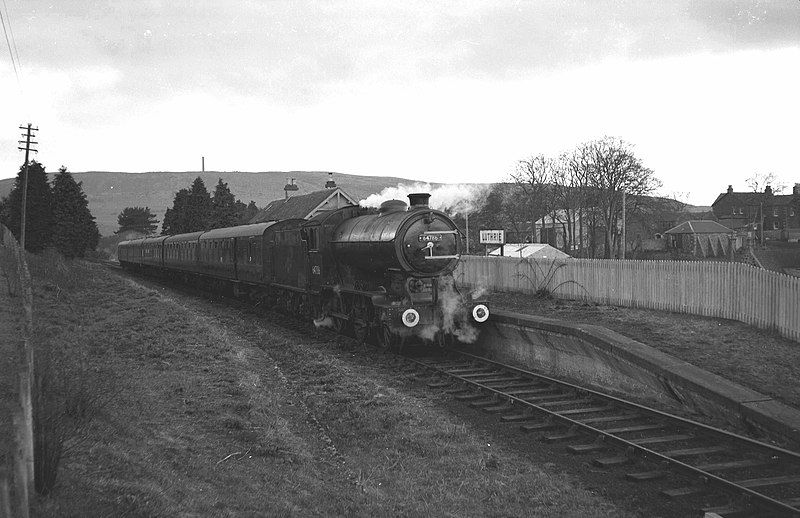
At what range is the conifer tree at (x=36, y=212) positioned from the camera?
53122mm

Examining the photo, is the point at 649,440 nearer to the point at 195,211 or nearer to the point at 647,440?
the point at 647,440

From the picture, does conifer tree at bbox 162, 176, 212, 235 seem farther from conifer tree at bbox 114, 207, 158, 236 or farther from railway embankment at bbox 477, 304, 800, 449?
railway embankment at bbox 477, 304, 800, 449

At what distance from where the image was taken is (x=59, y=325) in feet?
53.7

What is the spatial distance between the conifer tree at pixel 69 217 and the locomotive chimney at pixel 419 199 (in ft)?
165

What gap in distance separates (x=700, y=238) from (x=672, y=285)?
55.4 metres

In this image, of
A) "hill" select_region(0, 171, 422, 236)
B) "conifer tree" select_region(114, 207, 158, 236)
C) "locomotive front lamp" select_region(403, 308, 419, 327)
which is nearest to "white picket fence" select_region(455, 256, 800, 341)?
"locomotive front lamp" select_region(403, 308, 419, 327)

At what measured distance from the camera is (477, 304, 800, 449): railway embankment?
892cm

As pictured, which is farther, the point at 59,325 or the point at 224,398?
the point at 59,325

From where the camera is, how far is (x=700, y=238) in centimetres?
6781

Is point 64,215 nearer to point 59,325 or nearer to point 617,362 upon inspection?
point 59,325

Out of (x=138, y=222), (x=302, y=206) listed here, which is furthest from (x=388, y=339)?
(x=138, y=222)

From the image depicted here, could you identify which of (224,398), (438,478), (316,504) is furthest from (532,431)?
(224,398)

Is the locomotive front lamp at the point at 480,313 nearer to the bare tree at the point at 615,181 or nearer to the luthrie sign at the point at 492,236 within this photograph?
the luthrie sign at the point at 492,236

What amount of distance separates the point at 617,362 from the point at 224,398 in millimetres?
7131
